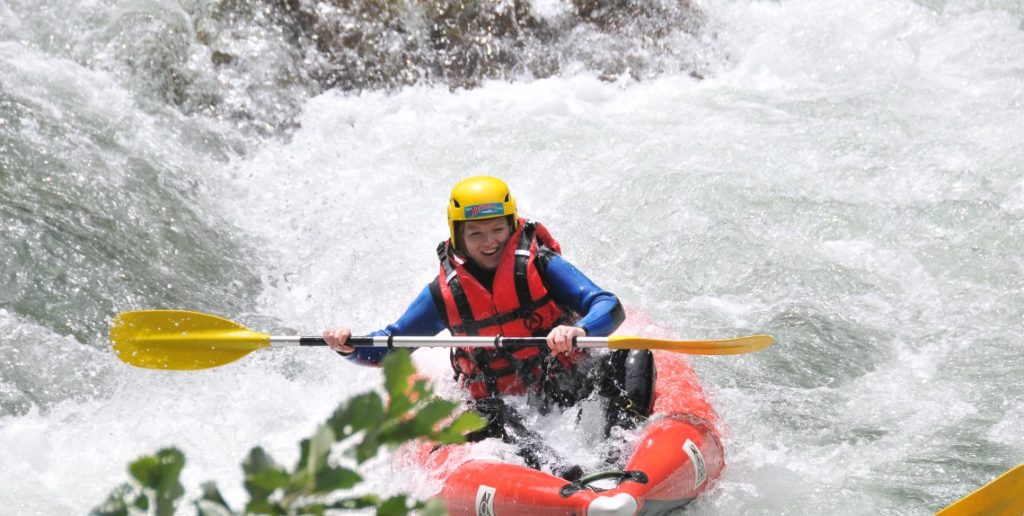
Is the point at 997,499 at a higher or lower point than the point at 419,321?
lower

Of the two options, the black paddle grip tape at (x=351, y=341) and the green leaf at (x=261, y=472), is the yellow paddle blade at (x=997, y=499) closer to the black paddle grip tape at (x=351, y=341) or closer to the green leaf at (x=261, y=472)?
the black paddle grip tape at (x=351, y=341)

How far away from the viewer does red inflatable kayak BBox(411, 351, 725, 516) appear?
3574 mm

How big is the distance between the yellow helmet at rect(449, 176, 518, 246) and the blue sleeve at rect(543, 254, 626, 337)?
31 cm

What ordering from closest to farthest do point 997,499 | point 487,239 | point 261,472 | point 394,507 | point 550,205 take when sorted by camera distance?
1. point 261,472
2. point 394,507
3. point 997,499
4. point 487,239
5. point 550,205

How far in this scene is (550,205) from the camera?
694 centimetres

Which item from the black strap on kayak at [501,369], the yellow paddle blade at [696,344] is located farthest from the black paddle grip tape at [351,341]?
the yellow paddle blade at [696,344]

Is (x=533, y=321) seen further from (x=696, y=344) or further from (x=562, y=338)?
(x=696, y=344)

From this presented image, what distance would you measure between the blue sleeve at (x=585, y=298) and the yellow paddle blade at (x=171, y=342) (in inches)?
48.7

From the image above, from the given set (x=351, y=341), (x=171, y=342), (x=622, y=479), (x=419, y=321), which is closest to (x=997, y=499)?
(x=622, y=479)

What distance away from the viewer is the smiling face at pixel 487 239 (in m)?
4.30

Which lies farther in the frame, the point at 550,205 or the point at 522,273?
the point at 550,205

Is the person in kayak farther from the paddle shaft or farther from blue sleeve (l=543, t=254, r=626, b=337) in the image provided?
the paddle shaft

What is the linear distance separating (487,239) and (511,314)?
12.1 inches

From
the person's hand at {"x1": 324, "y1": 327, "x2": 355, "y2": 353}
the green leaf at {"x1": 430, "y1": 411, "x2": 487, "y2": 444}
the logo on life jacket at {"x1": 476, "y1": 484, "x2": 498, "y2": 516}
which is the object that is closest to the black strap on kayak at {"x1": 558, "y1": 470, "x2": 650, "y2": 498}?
the logo on life jacket at {"x1": 476, "y1": 484, "x2": 498, "y2": 516}
